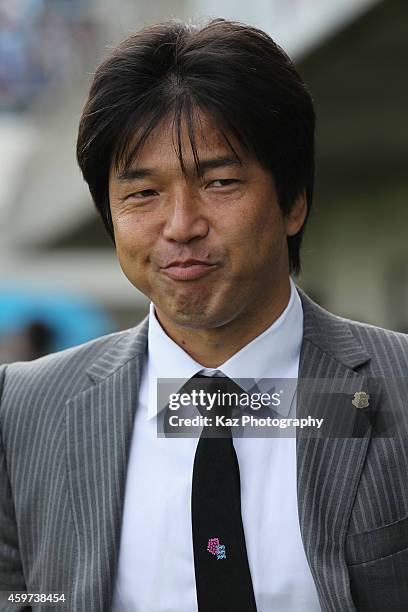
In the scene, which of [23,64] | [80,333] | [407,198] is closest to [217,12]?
[80,333]

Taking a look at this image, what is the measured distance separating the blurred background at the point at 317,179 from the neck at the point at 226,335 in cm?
82

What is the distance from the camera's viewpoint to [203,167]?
8.38 ft

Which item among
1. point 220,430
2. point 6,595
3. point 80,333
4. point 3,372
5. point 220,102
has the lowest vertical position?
point 6,595

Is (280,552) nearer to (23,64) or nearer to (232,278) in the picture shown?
(232,278)

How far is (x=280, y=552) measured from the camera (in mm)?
2531

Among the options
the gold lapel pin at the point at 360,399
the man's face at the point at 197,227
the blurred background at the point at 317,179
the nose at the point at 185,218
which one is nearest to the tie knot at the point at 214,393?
the man's face at the point at 197,227

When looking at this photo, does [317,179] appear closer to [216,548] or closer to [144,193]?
[144,193]

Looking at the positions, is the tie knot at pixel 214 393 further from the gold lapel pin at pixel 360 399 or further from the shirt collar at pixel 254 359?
the gold lapel pin at pixel 360 399

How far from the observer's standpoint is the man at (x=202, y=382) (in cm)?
253

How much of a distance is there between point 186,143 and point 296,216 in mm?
406

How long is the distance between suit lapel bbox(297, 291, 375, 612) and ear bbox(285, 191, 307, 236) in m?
0.18

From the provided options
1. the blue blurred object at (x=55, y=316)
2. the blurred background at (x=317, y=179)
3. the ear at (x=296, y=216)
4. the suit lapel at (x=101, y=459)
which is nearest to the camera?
the suit lapel at (x=101, y=459)

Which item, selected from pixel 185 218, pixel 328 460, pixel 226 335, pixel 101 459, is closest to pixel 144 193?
pixel 185 218

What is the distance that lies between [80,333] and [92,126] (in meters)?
5.03
